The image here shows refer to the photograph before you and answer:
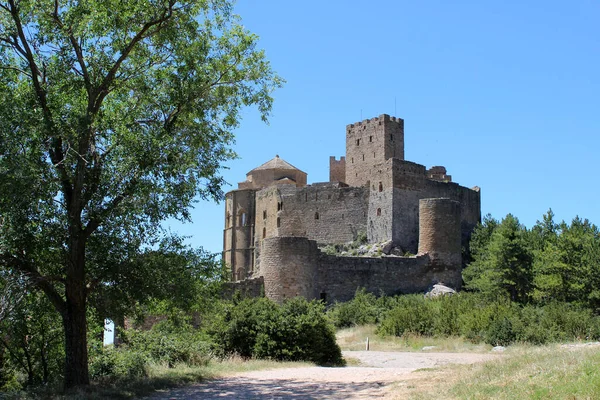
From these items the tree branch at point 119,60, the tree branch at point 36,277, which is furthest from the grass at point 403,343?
the tree branch at point 119,60

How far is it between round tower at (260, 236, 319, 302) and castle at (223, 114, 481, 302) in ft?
0.15

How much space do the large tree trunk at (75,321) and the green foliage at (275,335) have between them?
5511 mm

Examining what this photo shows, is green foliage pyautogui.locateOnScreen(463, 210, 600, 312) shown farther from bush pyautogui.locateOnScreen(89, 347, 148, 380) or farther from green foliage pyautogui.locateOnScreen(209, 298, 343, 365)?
bush pyautogui.locateOnScreen(89, 347, 148, 380)

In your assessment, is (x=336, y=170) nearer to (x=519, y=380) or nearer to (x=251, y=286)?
(x=251, y=286)

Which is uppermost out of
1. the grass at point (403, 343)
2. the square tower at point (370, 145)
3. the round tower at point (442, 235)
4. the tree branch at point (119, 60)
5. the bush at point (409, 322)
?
the square tower at point (370, 145)

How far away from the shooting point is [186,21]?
1584 centimetres

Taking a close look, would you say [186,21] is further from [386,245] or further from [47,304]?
[386,245]

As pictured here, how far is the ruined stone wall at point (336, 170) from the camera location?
191ft

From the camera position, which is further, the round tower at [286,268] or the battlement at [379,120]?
the battlement at [379,120]

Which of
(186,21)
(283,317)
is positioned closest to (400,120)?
(283,317)

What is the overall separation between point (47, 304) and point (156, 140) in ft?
13.7

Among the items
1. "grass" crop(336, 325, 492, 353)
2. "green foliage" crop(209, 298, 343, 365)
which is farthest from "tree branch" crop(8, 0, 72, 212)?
"grass" crop(336, 325, 492, 353)

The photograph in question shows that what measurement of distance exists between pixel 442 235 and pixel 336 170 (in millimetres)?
18920

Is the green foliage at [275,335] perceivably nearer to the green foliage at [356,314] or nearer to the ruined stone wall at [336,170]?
the green foliage at [356,314]
